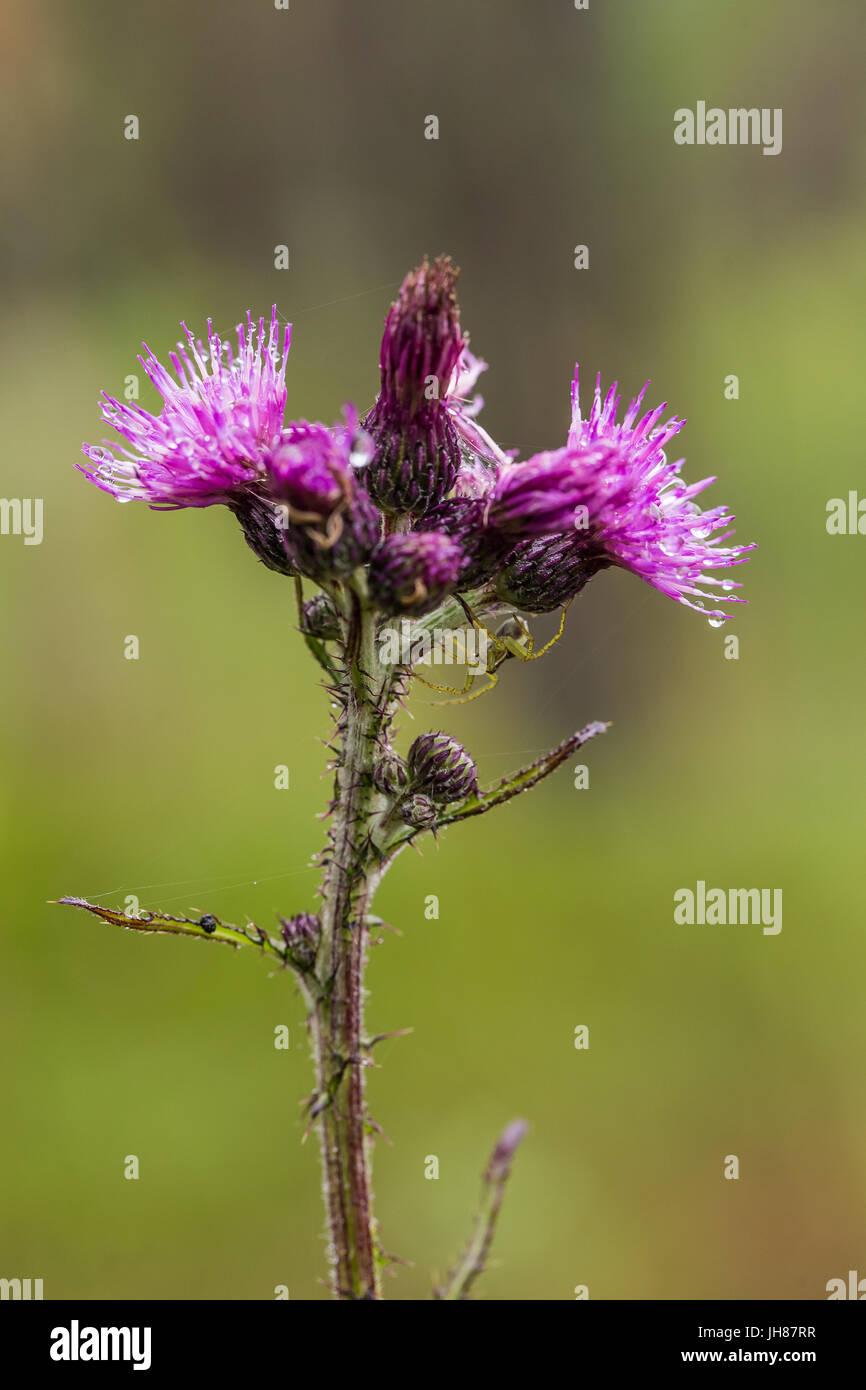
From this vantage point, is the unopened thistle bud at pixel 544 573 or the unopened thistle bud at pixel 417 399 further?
the unopened thistle bud at pixel 544 573

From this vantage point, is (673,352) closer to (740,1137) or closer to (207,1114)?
(740,1137)

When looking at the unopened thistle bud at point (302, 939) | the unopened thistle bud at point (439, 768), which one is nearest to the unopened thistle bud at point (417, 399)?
the unopened thistle bud at point (439, 768)

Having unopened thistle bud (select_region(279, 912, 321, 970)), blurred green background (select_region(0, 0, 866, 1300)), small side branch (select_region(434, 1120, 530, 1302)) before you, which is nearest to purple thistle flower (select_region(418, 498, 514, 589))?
unopened thistle bud (select_region(279, 912, 321, 970))

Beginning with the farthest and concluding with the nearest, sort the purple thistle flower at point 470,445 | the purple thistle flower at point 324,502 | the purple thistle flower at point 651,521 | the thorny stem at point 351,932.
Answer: the purple thistle flower at point 470,445, the purple thistle flower at point 651,521, the thorny stem at point 351,932, the purple thistle flower at point 324,502

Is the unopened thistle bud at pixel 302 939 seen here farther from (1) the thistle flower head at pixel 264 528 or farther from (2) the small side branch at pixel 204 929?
(1) the thistle flower head at pixel 264 528

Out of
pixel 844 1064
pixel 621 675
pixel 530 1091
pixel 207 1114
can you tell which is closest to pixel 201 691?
pixel 207 1114

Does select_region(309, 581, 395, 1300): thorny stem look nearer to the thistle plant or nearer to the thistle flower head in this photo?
the thistle plant

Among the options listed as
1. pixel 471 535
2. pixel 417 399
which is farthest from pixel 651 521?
pixel 417 399
